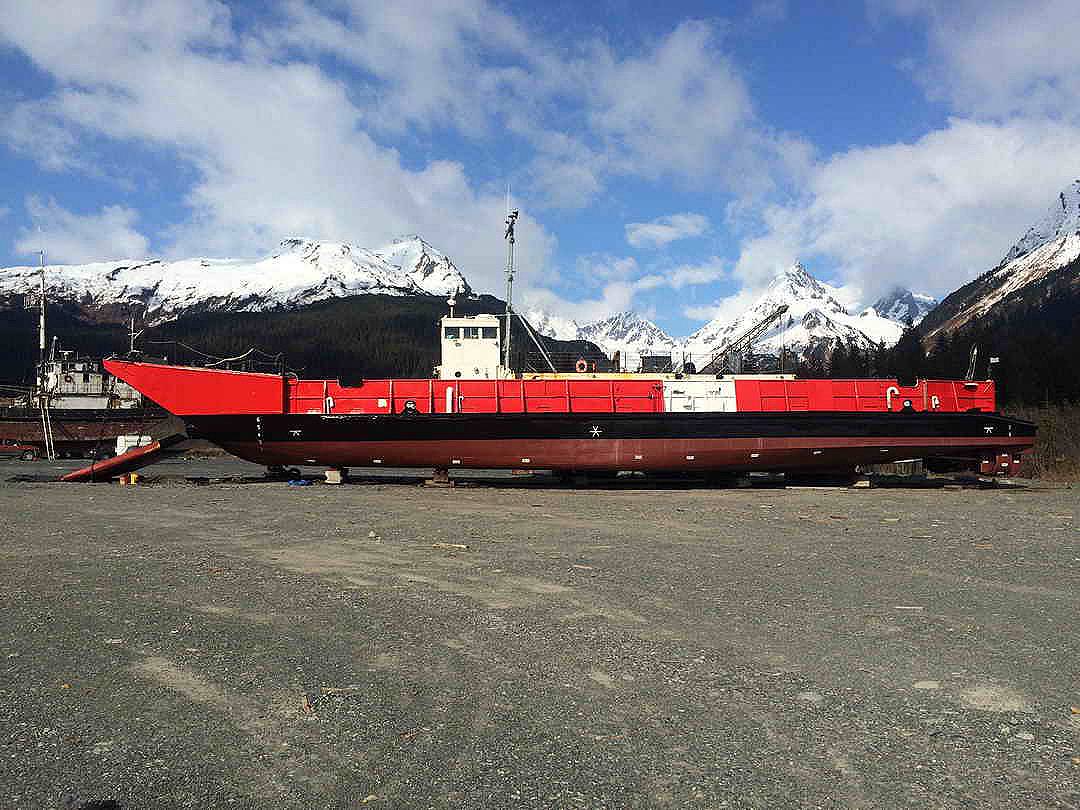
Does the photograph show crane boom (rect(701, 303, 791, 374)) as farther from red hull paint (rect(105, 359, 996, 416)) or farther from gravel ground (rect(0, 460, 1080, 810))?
gravel ground (rect(0, 460, 1080, 810))

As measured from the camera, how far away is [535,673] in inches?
215

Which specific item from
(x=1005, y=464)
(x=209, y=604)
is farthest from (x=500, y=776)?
(x=1005, y=464)

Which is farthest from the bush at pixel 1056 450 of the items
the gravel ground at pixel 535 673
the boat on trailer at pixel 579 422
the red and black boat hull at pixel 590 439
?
the gravel ground at pixel 535 673

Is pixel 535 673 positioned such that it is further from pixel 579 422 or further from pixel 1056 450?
pixel 1056 450

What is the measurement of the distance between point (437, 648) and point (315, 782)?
7.34ft

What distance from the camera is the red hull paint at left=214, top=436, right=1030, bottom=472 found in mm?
22500

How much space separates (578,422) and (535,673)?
672 inches

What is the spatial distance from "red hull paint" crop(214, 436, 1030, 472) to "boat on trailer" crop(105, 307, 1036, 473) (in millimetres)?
38

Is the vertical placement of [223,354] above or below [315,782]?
above

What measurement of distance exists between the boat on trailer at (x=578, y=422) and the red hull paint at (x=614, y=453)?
0.04m

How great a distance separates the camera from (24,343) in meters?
178

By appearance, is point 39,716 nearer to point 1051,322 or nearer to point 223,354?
point 223,354

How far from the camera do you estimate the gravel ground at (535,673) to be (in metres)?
3.87

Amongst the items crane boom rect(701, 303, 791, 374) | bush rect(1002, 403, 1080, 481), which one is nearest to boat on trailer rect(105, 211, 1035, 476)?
crane boom rect(701, 303, 791, 374)
